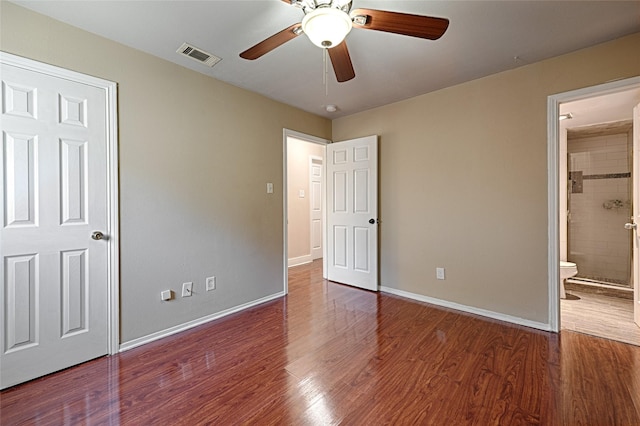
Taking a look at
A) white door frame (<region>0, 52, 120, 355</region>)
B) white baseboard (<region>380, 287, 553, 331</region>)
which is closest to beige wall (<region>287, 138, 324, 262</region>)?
white baseboard (<region>380, 287, 553, 331</region>)

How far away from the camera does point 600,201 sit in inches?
167

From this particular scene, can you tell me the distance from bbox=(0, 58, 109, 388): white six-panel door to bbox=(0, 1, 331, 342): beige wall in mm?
164

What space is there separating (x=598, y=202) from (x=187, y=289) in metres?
5.68

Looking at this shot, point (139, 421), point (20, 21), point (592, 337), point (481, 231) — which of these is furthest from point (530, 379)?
point (20, 21)

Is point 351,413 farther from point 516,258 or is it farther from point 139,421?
point 516,258

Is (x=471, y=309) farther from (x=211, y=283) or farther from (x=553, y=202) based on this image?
(x=211, y=283)

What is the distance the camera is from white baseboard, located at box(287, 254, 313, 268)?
529cm

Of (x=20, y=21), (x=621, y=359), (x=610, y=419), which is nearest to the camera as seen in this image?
(x=610, y=419)

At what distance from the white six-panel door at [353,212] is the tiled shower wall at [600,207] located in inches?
129

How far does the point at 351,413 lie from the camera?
1.57m

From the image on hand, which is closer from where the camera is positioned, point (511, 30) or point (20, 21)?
point (20, 21)

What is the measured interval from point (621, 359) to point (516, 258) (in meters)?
0.97

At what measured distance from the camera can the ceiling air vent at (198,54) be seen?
7.54 ft

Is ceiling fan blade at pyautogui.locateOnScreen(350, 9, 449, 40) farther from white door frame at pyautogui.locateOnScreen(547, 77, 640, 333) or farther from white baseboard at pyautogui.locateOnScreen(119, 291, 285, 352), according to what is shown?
white baseboard at pyautogui.locateOnScreen(119, 291, 285, 352)
